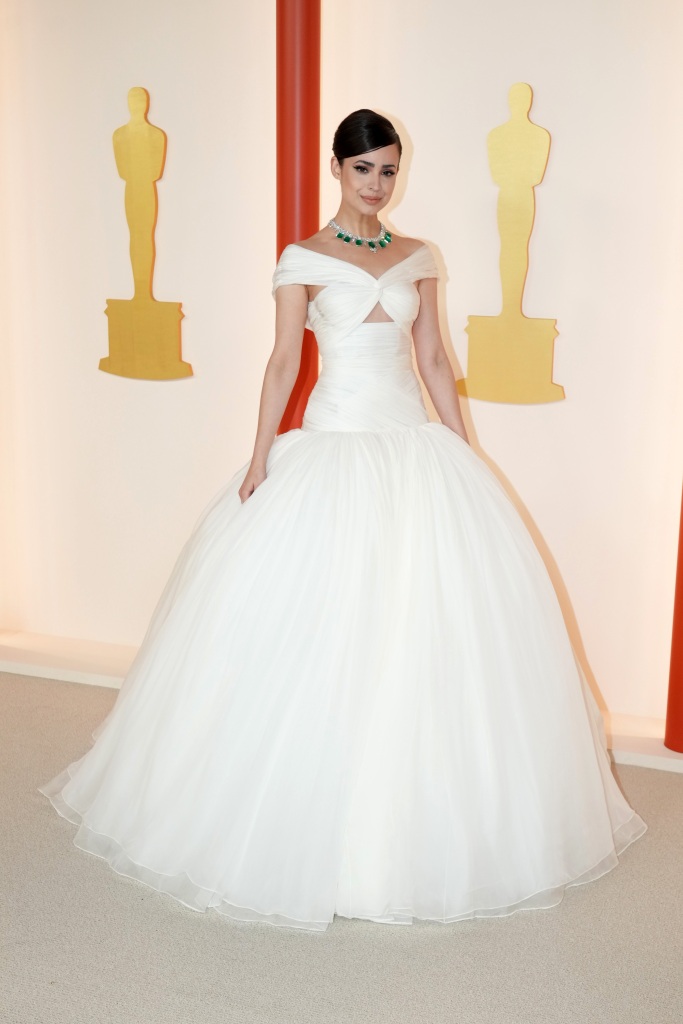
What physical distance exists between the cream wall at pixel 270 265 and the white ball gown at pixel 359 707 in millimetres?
957

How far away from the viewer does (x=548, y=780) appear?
243cm

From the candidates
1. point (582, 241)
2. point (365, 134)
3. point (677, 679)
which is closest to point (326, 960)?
point (677, 679)

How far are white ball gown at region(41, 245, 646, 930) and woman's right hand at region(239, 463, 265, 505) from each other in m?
0.04

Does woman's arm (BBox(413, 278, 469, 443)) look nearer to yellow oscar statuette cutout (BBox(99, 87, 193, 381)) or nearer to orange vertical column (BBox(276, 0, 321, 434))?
orange vertical column (BBox(276, 0, 321, 434))

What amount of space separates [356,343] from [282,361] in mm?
194

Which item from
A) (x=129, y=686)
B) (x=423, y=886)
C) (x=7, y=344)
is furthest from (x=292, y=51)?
(x=423, y=886)

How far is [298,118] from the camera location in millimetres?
3402

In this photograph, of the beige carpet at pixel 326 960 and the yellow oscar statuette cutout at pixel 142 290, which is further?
the yellow oscar statuette cutout at pixel 142 290

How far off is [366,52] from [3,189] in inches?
61.3

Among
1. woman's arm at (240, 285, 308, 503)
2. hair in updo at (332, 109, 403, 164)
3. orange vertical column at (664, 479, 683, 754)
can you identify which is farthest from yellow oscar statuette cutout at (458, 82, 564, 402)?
woman's arm at (240, 285, 308, 503)

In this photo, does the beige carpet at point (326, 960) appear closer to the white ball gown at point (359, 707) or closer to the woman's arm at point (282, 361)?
the white ball gown at point (359, 707)

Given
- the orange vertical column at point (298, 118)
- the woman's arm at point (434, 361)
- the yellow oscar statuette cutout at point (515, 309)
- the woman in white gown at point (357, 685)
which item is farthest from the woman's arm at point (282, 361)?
the yellow oscar statuette cutout at point (515, 309)

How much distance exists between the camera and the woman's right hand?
8.68 ft

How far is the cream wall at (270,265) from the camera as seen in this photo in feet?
11.0
